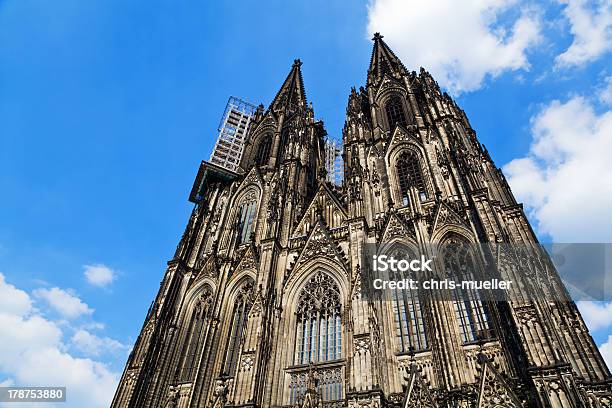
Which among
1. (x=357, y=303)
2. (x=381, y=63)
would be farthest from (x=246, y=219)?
(x=381, y=63)

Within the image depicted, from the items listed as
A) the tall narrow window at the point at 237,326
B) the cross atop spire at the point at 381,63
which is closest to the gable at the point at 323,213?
the tall narrow window at the point at 237,326

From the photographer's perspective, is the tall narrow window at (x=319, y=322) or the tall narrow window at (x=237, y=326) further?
the tall narrow window at (x=237, y=326)

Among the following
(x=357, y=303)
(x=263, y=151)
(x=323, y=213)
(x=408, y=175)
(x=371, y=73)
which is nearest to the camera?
(x=357, y=303)

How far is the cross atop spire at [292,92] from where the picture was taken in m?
38.1

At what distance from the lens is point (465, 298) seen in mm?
16750

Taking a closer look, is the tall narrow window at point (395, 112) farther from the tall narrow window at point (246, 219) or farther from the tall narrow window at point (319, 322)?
the tall narrow window at point (319, 322)

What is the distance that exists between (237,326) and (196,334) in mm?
2451

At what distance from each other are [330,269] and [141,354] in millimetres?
9940

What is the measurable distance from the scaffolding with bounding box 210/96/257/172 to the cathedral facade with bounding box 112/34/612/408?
2.43 meters

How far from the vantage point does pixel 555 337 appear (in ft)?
42.1

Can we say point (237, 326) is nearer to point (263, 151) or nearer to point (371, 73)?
point (263, 151)

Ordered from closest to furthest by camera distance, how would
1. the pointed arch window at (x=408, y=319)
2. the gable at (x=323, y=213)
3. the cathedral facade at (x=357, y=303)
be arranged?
the cathedral facade at (x=357, y=303)
the pointed arch window at (x=408, y=319)
the gable at (x=323, y=213)

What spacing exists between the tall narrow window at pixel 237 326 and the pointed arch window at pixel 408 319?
276 inches

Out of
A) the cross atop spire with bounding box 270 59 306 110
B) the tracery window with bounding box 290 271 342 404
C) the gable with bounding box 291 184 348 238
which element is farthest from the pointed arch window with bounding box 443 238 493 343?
the cross atop spire with bounding box 270 59 306 110
